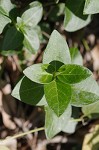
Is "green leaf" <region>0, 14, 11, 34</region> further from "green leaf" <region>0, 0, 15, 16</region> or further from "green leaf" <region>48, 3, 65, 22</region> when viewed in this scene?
"green leaf" <region>48, 3, 65, 22</region>

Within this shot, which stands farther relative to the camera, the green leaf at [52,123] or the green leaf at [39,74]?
the green leaf at [52,123]

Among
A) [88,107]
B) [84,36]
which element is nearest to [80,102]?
Result: [88,107]

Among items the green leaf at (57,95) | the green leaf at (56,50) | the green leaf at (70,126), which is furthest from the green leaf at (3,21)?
the green leaf at (70,126)

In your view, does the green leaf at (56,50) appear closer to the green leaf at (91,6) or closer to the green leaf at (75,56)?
the green leaf at (91,6)

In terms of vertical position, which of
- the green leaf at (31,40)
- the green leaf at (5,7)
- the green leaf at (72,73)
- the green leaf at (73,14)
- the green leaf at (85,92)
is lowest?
the green leaf at (85,92)

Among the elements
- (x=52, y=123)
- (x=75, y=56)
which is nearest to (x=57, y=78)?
(x=52, y=123)

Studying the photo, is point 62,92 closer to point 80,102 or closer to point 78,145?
point 80,102
